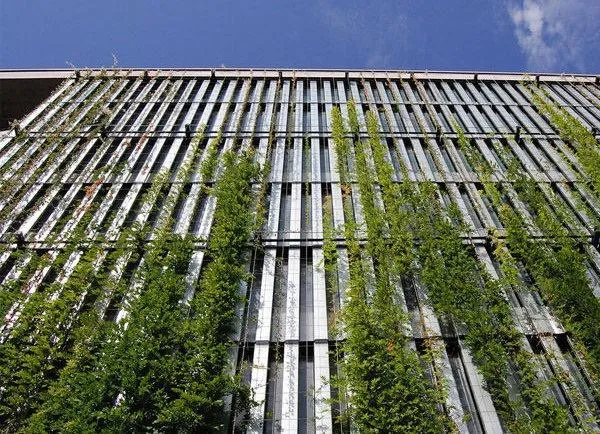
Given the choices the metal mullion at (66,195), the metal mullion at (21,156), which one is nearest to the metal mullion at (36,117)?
the metal mullion at (21,156)

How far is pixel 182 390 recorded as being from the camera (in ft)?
32.5

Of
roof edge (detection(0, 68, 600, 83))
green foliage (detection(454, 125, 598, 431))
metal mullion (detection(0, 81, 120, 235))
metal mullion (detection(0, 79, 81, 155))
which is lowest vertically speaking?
green foliage (detection(454, 125, 598, 431))

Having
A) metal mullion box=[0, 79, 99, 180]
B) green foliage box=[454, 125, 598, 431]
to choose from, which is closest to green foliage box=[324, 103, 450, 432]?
green foliage box=[454, 125, 598, 431]

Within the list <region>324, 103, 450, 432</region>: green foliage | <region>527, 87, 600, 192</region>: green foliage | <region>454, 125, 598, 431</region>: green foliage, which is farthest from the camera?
<region>527, 87, 600, 192</region>: green foliage

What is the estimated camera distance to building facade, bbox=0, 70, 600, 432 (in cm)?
1065

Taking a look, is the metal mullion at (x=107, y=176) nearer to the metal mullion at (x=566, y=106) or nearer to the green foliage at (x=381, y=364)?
the green foliage at (x=381, y=364)

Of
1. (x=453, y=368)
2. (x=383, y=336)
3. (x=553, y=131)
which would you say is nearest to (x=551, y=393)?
(x=453, y=368)

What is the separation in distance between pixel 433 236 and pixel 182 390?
8.66 m

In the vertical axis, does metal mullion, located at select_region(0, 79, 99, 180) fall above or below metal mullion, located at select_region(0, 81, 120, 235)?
above

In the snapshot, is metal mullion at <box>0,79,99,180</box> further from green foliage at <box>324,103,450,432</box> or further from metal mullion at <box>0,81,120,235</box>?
green foliage at <box>324,103,450,432</box>

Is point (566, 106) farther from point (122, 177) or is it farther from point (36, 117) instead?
point (36, 117)

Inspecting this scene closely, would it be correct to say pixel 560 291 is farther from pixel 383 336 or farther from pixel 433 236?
pixel 383 336

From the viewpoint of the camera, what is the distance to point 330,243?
14.5 meters

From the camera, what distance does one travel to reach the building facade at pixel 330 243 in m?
10.6
